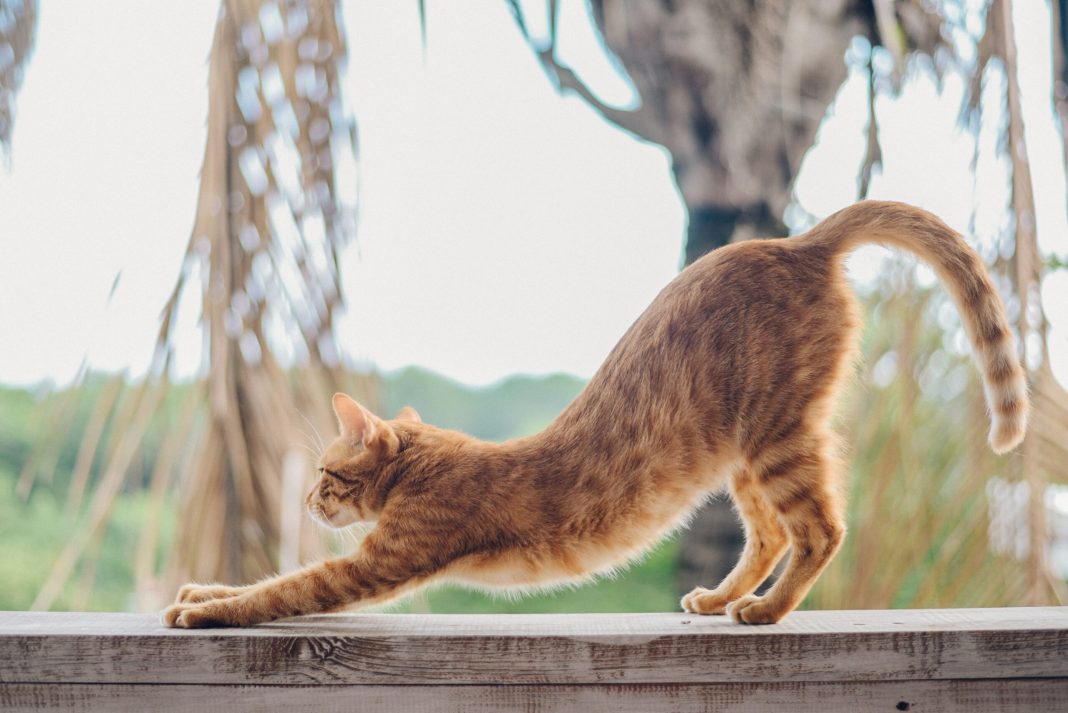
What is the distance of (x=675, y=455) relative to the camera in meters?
0.97

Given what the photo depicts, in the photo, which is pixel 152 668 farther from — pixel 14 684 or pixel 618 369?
pixel 618 369

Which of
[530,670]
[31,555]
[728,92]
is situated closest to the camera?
[530,670]

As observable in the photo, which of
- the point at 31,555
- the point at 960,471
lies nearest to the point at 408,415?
the point at 960,471

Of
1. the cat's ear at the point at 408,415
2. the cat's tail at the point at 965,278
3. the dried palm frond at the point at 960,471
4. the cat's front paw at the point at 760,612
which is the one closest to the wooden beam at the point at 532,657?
the cat's front paw at the point at 760,612

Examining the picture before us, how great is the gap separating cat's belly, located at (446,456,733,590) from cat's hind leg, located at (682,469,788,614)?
0.10m

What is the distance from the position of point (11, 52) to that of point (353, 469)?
4.35ft

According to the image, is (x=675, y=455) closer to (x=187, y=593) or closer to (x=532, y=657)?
(x=532, y=657)

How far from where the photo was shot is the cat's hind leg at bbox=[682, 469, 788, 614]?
1084 millimetres

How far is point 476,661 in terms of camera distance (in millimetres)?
839

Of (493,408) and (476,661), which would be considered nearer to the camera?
(476,661)

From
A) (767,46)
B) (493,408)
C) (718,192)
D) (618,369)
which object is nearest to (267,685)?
(618,369)

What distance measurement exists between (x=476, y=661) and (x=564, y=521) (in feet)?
0.60

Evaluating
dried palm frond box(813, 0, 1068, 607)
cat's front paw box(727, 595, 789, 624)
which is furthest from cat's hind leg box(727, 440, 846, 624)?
dried palm frond box(813, 0, 1068, 607)

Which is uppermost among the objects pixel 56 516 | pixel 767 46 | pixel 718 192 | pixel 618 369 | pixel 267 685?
pixel 767 46
